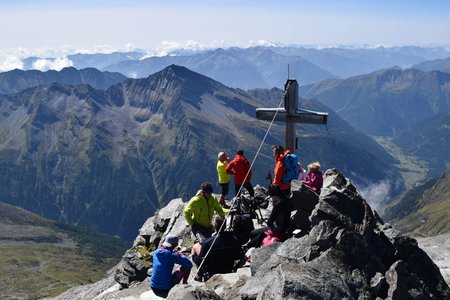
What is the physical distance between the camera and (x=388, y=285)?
16188 millimetres

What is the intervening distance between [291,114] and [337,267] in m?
15.2

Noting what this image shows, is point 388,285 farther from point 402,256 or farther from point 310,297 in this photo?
point 310,297

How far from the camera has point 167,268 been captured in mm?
20141

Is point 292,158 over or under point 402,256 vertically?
over

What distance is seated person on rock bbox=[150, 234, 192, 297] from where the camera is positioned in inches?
788

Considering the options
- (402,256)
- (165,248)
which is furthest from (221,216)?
(402,256)

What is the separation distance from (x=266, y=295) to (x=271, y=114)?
17.2 metres

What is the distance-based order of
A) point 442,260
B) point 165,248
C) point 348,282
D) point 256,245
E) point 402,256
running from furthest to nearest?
point 442,260, point 256,245, point 165,248, point 402,256, point 348,282

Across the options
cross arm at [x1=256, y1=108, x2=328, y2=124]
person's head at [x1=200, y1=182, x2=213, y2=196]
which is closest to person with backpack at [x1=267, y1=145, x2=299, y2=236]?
person's head at [x1=200, y1=182, x2=213, y2=196]

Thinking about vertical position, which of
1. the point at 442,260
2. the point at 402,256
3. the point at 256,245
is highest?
the point at 402,256

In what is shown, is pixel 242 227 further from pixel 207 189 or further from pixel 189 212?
pixel 189 212

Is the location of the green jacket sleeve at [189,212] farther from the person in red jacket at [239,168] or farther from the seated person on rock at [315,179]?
the seated person on rock at [315,179]

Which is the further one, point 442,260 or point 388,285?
point 442,260

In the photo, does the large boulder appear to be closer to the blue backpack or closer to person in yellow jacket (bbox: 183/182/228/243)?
the blue backpack
